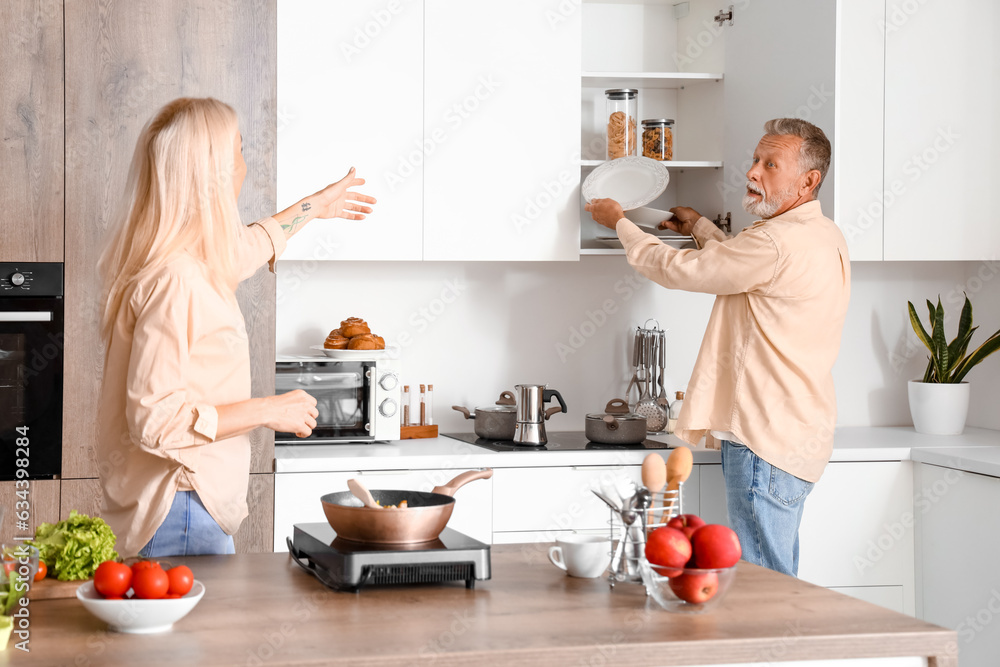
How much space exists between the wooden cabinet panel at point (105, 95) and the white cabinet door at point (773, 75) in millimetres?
1694

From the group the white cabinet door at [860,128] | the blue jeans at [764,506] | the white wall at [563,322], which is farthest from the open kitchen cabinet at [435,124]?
the blue jeans at [764,506]

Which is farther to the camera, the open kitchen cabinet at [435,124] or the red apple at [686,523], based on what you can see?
the open kitchen cabinet at [435,124]

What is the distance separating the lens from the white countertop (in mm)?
2842

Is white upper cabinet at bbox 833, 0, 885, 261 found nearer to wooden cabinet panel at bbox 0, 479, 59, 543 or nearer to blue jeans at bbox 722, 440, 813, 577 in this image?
blue jeans at bbox 722, 440, 813, 577

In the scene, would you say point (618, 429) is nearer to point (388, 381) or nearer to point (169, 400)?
point (388, 381)

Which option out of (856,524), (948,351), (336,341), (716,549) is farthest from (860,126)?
(716,549)

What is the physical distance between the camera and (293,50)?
119 inches

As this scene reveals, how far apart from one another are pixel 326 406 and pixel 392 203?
68 centimetres

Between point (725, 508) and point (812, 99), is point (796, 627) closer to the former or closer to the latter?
Result: point (725, 508)

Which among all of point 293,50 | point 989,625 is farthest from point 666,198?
point 989,625

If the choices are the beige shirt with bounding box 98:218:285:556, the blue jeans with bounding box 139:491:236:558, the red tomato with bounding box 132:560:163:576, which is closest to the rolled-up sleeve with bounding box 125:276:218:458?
the beige shirt with bounding box 98:218:285:556

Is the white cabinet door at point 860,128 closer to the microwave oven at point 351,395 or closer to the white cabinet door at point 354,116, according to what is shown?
the white cabinet door at point 354,116

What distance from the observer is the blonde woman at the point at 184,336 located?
Answer: 5.56ft

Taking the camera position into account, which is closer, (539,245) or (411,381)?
(539,245)
